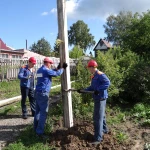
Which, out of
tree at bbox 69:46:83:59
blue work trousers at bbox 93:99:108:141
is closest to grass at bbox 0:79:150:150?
blue work trousers at bbox 93:99:108:141

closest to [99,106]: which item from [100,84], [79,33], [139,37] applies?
[100,84]

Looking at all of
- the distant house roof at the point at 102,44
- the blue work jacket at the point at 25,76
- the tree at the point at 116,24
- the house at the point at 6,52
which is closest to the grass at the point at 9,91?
the blue work jacket at the point at 25,76

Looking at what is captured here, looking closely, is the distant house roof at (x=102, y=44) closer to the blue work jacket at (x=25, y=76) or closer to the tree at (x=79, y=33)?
the tree at (x=79, y=33)

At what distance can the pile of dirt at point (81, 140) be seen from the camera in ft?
16.9

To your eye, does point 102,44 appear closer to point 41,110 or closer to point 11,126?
point 11,126

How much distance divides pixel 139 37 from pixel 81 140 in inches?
524

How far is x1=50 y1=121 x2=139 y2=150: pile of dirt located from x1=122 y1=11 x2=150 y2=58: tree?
11.1 meters

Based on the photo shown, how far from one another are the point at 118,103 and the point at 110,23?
5407cm

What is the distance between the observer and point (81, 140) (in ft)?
17.6

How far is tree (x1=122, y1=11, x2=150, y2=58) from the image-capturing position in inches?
644

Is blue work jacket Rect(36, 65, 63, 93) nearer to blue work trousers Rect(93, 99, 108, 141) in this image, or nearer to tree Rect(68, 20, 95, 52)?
blue work trousers Rect(93, 99, 108, 141)

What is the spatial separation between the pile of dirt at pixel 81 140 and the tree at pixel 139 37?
1106 centimetres

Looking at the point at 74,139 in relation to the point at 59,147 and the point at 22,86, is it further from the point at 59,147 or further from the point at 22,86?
the point at 22,86

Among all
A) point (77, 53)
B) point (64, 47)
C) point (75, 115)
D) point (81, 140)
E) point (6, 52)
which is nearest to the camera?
point (81, 140)
